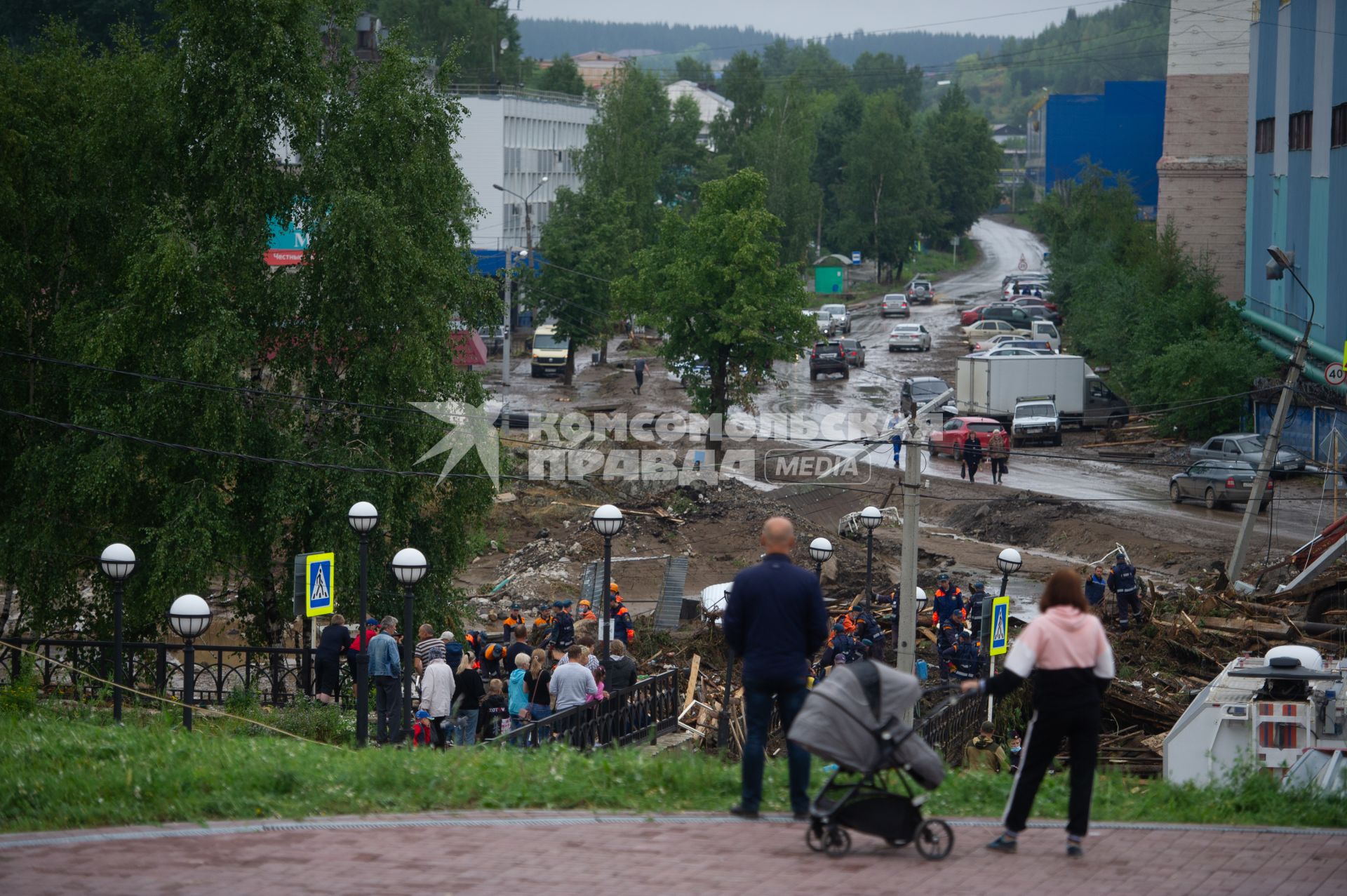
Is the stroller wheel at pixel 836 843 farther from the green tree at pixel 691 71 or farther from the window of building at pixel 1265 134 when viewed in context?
the green tree at pixel 691 71

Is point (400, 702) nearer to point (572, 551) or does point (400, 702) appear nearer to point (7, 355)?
point (7, 355)

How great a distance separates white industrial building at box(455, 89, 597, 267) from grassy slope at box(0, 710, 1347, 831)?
62316 millimetres

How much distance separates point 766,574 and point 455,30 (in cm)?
Result: 9580

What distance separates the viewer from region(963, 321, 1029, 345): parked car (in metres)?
67.3

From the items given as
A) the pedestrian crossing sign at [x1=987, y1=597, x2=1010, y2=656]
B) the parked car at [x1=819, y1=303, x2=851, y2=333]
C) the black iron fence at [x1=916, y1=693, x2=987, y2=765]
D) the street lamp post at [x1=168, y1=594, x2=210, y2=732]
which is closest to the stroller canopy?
the black iron fence at [x1=916, y1=693, x2=987, y2=765]

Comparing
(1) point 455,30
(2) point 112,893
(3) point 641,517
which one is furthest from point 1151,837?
(1) point 455,30

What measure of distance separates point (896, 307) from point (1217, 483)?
46.6 meters

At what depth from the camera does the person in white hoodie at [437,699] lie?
1398cm

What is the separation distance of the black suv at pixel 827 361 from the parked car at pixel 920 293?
94.2 ft

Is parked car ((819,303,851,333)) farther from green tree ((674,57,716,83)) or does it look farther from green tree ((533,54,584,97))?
green tree ((674,57,716,83))

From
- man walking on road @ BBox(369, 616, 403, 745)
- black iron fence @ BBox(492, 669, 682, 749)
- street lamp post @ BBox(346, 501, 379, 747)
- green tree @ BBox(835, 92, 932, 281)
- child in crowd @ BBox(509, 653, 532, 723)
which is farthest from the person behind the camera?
green tree @ BBox(835, 92, 932, 281)

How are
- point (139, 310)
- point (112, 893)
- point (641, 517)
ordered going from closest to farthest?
point (112, 893) → point (139, 310) → point (641, 517)

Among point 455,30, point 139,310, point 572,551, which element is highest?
point 455,30

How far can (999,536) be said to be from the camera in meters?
33.3
